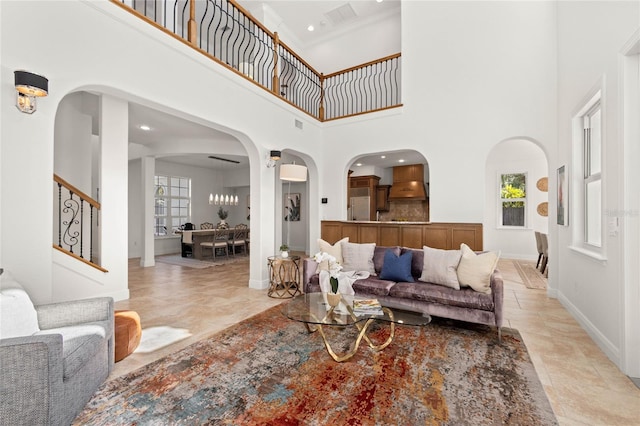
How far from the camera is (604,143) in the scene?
2766 millimetres

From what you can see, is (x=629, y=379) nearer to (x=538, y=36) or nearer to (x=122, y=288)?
(x=538, y=36)

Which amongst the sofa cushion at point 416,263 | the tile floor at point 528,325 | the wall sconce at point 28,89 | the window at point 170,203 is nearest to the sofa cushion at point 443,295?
the sofa cushion at point 416,263

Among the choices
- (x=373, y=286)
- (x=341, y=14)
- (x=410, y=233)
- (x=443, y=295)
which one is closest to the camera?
(x=443, y=295)

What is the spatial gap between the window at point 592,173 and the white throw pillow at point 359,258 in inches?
102

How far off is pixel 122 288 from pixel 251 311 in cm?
221

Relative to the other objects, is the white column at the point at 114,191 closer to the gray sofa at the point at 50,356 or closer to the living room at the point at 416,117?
the living room at the point at 416,117

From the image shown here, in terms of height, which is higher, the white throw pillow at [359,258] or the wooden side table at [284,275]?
the white throw pillow at [359,258]

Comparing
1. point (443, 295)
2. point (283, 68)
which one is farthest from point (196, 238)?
point (443, 295)

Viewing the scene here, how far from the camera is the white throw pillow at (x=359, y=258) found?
4.19 meters

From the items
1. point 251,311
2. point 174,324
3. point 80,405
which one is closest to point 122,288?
point 174,324

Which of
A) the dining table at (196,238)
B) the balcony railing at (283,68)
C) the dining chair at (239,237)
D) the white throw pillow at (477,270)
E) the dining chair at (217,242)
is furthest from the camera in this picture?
the dining chair at (239,237)

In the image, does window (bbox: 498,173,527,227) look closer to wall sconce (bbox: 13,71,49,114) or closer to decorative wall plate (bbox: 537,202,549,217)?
decorative wall plate (bbox: 537,202,549,217)

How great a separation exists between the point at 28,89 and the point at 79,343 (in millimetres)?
2038

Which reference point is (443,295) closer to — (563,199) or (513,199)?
(563,199)
